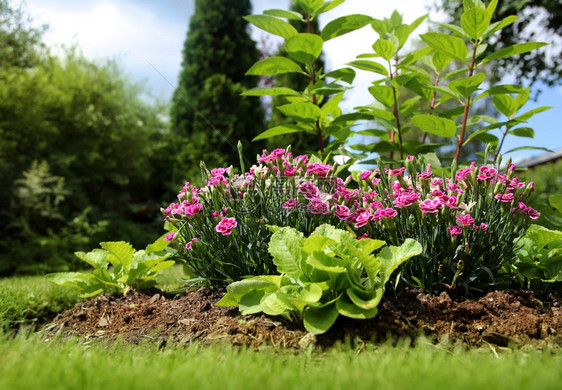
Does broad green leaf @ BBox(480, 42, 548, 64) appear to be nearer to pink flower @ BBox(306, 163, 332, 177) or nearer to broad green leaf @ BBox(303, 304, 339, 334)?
pink flower @ BBox(306, 163, 332, 177)

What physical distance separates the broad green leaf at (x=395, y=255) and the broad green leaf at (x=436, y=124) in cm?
108

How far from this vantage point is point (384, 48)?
3209mm

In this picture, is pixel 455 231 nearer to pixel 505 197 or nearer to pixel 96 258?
pixel 505 197

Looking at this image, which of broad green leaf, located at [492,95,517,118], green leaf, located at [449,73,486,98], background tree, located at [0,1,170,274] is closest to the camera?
green leaf, located at [449,73,486,98]

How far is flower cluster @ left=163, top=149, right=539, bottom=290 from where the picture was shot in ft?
7.91

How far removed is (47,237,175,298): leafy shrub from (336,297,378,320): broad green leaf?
1.50m

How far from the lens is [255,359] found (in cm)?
178

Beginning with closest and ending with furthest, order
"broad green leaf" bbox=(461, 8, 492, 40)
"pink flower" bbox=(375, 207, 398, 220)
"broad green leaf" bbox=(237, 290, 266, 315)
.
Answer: "broad green leaf" bbox=(237, 290, 266, 315) → "pink flower" bbox=(375, 207, 398, 220) → "broad green leaf" bbox=(461, 8, 492, 40)

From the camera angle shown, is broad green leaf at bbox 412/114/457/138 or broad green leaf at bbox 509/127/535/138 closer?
broad green leaf at bbox 412/114/457/138

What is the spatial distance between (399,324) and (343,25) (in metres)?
2.24

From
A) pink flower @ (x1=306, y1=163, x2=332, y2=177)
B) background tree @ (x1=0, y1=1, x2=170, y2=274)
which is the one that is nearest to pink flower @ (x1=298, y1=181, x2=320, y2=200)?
pink flower @ (x1=306, y1=163, x2=332, y2=177)

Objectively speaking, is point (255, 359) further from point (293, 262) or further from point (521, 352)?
point (521, 352)

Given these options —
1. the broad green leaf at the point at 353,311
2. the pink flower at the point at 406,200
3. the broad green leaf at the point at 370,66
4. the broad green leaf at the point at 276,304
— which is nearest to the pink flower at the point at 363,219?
the pink flower at the point at 406,200

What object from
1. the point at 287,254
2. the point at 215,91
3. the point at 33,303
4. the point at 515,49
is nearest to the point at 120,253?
the point at 33,303
